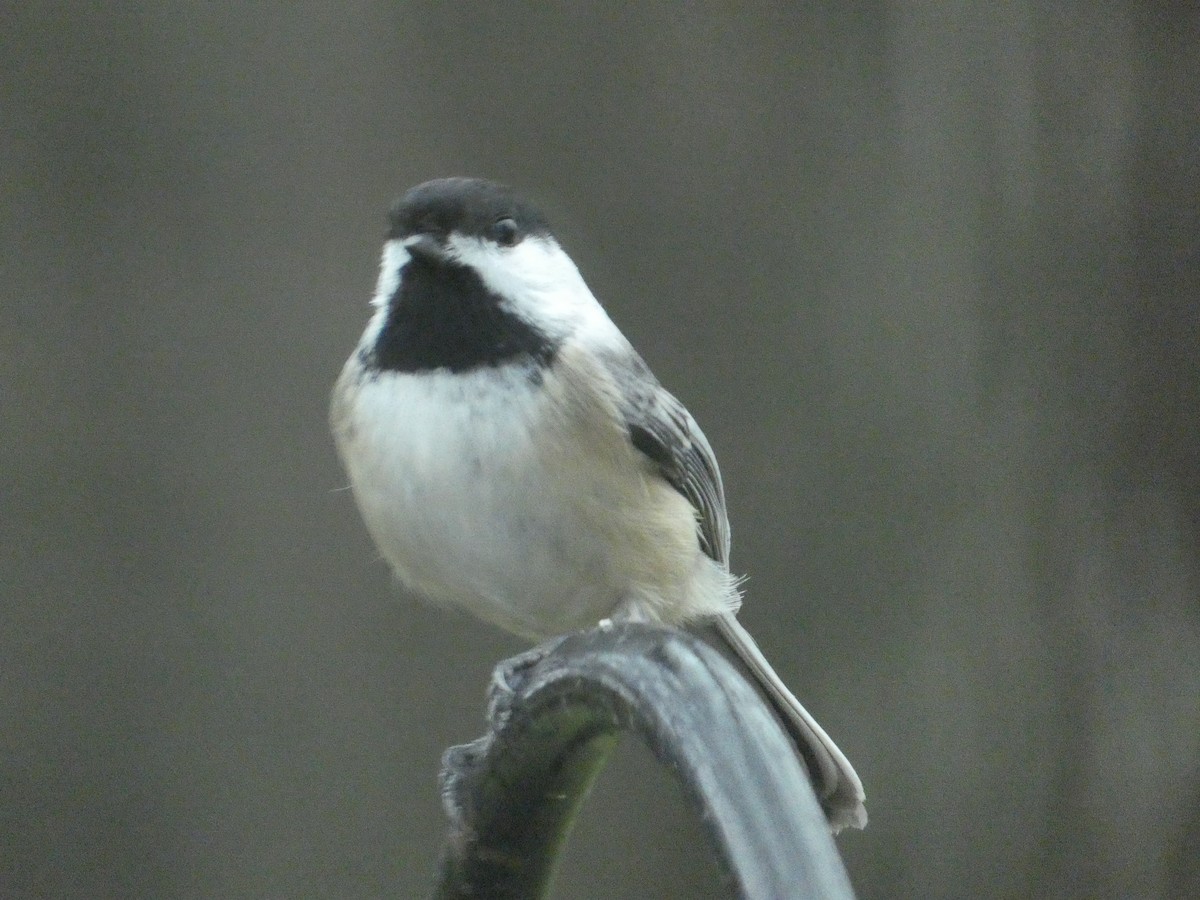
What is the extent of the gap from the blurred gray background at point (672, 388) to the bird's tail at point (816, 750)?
652mm

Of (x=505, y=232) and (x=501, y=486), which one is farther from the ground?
(x=505, y=232)

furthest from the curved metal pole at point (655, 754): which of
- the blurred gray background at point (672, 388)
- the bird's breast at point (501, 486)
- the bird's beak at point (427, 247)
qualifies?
the blurred gray background at point (672, 388)

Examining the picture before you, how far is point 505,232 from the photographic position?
3.84ft

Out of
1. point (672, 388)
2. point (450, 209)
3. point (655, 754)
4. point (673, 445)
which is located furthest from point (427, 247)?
point (672, 388)

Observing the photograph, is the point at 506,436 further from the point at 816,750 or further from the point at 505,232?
the point at 816,750

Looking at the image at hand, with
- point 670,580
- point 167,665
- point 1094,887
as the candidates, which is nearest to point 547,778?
point 670,580

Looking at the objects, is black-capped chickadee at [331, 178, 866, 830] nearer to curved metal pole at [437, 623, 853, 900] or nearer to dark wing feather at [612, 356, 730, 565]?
dark wing feather at [612, 356, 730, 565]

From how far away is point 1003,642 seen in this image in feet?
7.42

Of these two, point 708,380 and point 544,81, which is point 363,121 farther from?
point 708,380

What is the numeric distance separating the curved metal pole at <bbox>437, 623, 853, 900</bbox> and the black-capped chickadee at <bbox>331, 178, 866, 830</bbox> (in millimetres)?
200

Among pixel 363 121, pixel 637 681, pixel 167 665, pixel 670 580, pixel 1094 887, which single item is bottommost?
pixel 1094 887

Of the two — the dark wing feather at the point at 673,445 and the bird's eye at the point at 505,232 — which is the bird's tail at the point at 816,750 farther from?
the bird's eye at the point at 505,232

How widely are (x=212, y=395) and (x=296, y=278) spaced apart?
21 centimetres

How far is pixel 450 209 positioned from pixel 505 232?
66 mm
